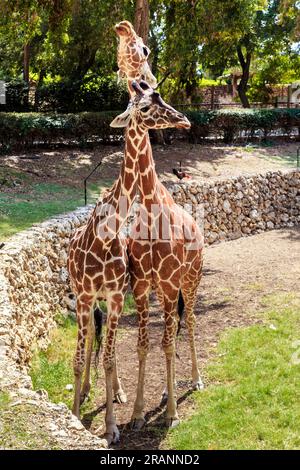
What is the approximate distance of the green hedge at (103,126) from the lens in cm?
1684

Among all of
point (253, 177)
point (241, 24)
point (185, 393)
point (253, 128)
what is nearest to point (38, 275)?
point (185, 393)

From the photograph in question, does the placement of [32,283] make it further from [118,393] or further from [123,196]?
[123,196]

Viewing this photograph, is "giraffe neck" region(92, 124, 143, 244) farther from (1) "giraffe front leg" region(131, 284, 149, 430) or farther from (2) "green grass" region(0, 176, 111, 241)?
(2) "green grass" region(0, 176, 111, 241)

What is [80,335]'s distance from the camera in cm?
609

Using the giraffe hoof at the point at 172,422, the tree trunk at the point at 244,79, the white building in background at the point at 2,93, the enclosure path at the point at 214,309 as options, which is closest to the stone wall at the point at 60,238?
the enclosure path at the point at 214,309

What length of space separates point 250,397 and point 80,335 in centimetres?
197

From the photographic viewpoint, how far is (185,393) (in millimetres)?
7383

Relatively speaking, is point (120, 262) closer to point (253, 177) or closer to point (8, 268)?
point (8, 268)

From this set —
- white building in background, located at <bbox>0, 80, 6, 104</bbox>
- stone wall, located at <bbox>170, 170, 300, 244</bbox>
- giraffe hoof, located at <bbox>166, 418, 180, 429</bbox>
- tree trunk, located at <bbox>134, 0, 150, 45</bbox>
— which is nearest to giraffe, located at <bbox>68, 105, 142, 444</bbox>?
giraffe hoof, located at <bbox>166, 418, 180, 429</bbox>

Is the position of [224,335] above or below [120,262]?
below

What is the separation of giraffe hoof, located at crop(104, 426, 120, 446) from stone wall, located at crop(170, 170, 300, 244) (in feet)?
27.3

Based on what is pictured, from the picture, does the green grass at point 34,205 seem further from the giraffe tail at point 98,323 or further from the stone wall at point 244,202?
the giraffe tail at point 98,323

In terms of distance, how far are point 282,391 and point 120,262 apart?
90.4 inches

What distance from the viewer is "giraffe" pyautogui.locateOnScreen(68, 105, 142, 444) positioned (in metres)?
6.01
